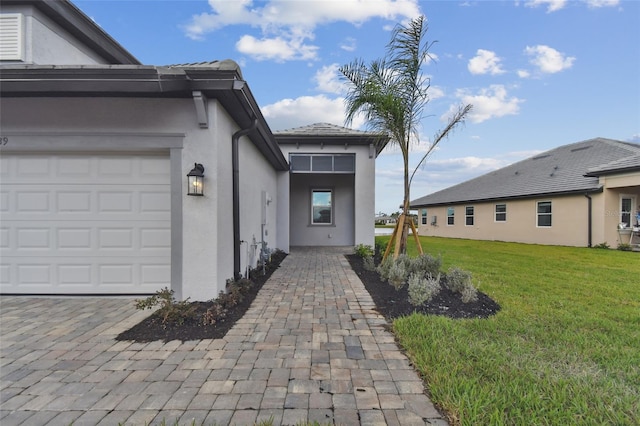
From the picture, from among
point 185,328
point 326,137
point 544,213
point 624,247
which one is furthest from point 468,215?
point 185,328

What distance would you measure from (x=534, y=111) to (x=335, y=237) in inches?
368

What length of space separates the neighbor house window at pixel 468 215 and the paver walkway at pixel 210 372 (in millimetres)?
17483

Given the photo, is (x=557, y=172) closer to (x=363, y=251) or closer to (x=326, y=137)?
(x=363, y=251)

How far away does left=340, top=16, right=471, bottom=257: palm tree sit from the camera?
608 cm

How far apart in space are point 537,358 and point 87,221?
242 inches

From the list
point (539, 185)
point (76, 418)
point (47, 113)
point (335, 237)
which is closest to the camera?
point (76, 418)

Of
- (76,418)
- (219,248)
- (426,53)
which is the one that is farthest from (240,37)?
(76,418)

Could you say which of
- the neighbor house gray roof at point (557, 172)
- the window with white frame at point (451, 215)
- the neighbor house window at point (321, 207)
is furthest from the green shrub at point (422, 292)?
the window with white frame at point (451, 215)

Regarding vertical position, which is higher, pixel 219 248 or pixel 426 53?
pixel 426 53

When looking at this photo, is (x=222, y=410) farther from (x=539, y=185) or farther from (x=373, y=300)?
(x=539, y=185)

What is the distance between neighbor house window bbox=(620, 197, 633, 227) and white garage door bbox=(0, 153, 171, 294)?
688 inches

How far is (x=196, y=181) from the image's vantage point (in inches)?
158

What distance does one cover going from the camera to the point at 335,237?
1250cm

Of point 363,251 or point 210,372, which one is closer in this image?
point 210,372
